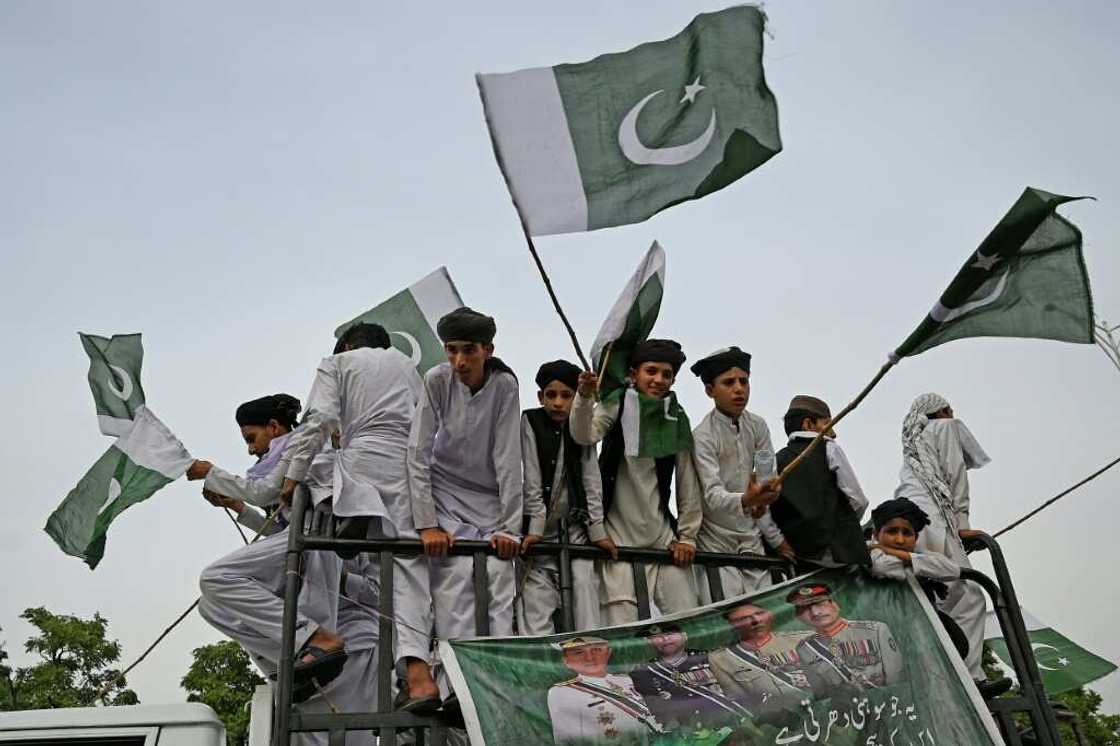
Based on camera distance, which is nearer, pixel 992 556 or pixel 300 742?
pixel 300 742

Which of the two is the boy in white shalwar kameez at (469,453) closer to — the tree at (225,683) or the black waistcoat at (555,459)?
the black waistcoat at (555,459)

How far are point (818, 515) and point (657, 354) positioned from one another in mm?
1137

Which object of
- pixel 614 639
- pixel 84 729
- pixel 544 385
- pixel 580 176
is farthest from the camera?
pixel 544 385

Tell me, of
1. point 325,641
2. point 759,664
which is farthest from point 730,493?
point 325,641

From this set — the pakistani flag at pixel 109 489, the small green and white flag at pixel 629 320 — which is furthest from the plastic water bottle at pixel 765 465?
the pakistani flag at pixel 109 489

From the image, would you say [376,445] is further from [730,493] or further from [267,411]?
[730,493]

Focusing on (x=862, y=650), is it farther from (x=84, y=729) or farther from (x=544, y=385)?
(x=84, y=729)

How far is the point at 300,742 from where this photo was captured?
170 inches

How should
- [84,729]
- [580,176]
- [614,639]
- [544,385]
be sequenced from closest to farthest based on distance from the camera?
1. [84,729]
2. [614,639]
3. [580,176]
4. [544,385]

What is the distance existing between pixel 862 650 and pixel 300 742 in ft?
8.05

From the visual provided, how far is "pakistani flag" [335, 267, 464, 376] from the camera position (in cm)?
753

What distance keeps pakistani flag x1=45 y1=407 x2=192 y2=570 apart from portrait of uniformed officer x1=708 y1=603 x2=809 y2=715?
3.35 m

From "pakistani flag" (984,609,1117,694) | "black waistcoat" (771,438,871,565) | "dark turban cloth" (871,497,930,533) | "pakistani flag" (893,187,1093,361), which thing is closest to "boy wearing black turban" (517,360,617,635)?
"black waistcoat" (771,438,871,565)

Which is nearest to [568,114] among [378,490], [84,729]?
[378,490]
